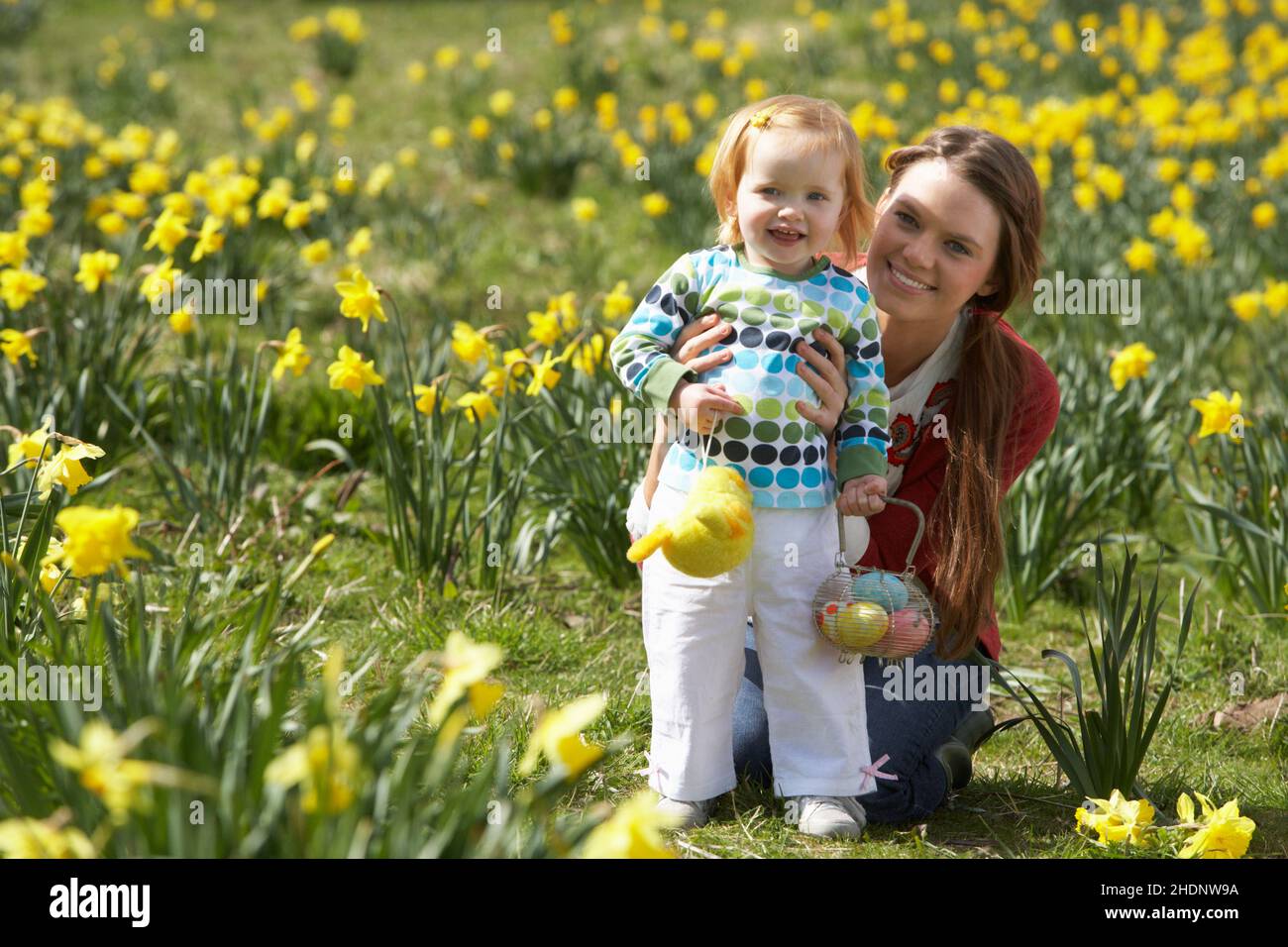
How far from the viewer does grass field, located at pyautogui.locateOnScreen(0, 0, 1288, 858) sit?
212 centimetres

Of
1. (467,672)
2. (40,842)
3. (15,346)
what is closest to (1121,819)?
(467,672)

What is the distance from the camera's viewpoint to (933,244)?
8.91 feet

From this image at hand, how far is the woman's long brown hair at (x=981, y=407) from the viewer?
107 inches

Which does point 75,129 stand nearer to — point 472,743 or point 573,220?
point 573,220

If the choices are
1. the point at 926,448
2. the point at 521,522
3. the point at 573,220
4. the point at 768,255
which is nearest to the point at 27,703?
the point at 768,255

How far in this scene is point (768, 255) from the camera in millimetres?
2412

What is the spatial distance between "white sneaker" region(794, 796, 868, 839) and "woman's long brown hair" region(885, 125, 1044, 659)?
0.44 m

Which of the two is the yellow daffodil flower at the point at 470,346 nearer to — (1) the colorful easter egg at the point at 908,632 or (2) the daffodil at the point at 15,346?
(2) the daffodil at the point at 15,346

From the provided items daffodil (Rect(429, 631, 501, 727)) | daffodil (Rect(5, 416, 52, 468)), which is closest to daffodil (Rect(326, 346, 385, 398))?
daffodil (Rect(5, 416, 52, 468))

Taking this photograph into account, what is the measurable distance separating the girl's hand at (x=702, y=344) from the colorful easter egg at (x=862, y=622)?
1.68 feet

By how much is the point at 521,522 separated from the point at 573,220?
323cm

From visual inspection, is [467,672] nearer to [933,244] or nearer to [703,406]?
[703,406]

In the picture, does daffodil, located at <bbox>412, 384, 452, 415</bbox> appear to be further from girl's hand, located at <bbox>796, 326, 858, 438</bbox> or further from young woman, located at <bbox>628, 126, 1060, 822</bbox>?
girl's hand, located at <bbox>796, 326, 858, 438</bbox>

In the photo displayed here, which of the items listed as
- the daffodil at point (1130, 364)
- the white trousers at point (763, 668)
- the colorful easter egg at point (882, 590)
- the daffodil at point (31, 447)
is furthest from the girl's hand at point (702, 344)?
the daffodil at point (1130, 364)
